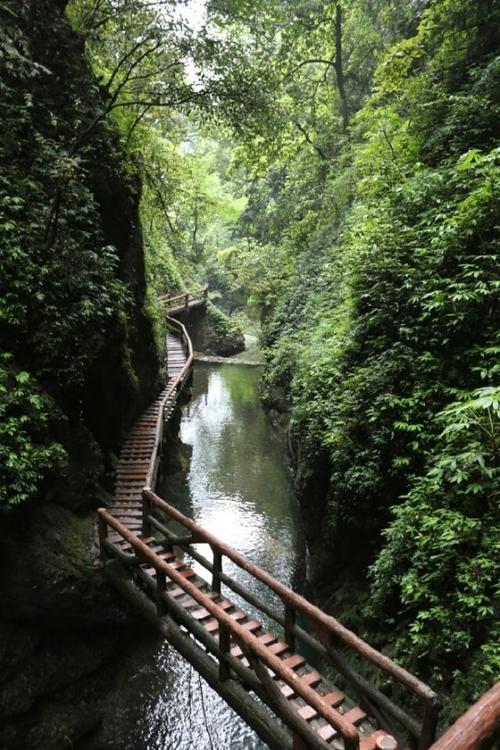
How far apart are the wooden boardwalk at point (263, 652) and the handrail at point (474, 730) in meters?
2.57

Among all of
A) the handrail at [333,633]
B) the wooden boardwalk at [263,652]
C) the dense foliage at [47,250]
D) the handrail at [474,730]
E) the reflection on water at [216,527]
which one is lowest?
the reflection on water at [216,527]

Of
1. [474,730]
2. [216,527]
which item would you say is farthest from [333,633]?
[216,527]

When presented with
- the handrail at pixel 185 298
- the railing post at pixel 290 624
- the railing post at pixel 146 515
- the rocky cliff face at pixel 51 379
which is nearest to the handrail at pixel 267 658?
the railing post at pixel 290 624

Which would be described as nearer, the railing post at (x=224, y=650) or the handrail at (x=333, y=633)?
the handrail at (x=333, y=633)

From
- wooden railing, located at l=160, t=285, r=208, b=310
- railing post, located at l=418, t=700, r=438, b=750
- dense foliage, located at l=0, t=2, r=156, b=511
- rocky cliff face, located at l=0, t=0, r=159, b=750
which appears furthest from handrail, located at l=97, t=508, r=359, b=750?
wooden railing, located at l=160, t=285, r=208, b=310

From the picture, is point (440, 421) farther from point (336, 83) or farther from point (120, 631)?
point (336, 83)

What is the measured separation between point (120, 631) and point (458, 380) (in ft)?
24.7

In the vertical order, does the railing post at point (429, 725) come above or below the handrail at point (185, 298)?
below

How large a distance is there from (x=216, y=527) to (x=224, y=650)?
791 centimetres

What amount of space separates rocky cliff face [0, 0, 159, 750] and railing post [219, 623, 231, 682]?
9.98ft

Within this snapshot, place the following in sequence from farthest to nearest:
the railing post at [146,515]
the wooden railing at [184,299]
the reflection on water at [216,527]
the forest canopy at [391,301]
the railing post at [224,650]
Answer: the wooden railing at [184,299], the railing post at [146,515], the reflection on water at [216,527], the railing post at [224,650], the forest canopy at [391,301]

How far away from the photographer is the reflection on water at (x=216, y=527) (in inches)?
322

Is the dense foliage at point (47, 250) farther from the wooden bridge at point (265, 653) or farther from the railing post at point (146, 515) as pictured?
the wooden bridge at point (265, 653)

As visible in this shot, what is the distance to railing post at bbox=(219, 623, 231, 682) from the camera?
19.2ft
